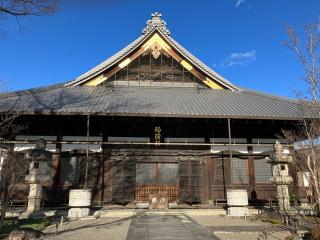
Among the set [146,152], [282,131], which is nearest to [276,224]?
[282,131]

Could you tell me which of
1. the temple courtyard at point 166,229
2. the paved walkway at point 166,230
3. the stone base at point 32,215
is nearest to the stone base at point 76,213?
the temple courtyard at point 166,229

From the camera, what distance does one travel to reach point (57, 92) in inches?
772

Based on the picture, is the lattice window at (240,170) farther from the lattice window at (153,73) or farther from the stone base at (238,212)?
the lattice window at (153,73)

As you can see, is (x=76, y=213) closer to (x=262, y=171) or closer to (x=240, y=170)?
(x=240, y=170)

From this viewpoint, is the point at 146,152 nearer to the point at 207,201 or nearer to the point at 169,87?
the point at 207,201

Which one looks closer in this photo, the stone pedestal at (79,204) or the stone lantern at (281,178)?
the stone lantern at (281,178)

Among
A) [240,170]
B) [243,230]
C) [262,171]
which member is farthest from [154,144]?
[243,230]

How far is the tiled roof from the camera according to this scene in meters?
15.9

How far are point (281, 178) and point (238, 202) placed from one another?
2.18 metres

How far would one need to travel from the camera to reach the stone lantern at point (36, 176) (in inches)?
535

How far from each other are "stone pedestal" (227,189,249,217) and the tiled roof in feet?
12.6

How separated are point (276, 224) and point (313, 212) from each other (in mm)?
3293

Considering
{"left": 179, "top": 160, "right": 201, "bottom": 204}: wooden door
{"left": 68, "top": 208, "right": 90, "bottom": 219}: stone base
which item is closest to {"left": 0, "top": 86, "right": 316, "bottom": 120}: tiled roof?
{"left": 179, "top": 160, "right": 201, "bottom": 204}: wooden door

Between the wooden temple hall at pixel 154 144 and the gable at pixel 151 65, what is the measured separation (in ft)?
8.14
